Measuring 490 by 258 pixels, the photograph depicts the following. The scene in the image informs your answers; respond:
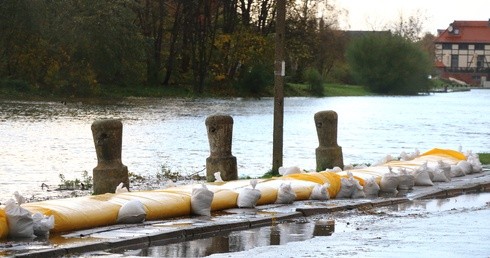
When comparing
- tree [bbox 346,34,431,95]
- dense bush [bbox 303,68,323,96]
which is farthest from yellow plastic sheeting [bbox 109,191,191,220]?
tree [bbox 346,34,431,95]

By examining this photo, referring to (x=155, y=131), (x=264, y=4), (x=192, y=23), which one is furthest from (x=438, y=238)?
(x=264, y=4)

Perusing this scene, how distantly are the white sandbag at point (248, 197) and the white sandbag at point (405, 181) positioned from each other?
409 cm

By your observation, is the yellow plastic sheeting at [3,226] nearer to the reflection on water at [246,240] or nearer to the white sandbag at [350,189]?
the reflection on water at [246,240]

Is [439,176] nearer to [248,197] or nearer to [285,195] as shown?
[285,195]

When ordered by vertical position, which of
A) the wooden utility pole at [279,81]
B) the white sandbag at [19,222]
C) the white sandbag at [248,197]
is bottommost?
the white sandbag at [248,197]

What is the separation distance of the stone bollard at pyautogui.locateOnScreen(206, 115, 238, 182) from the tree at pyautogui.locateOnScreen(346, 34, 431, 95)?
12214 centimetres

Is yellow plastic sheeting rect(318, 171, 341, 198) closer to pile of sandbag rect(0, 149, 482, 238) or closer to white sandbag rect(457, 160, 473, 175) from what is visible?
pile of sandbag rect(0, 149, 482, 238)

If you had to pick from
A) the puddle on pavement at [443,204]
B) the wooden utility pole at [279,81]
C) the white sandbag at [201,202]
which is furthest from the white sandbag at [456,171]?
Result: the white sandbag at [201,202]

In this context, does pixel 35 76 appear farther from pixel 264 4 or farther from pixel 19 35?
pixel 264 4

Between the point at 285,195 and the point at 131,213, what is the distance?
11.4 ft

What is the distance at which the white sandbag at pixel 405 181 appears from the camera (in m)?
21.0

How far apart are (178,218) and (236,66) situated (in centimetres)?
8477

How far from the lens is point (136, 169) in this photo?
2884cm

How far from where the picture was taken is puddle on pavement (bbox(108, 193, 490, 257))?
529 inches
